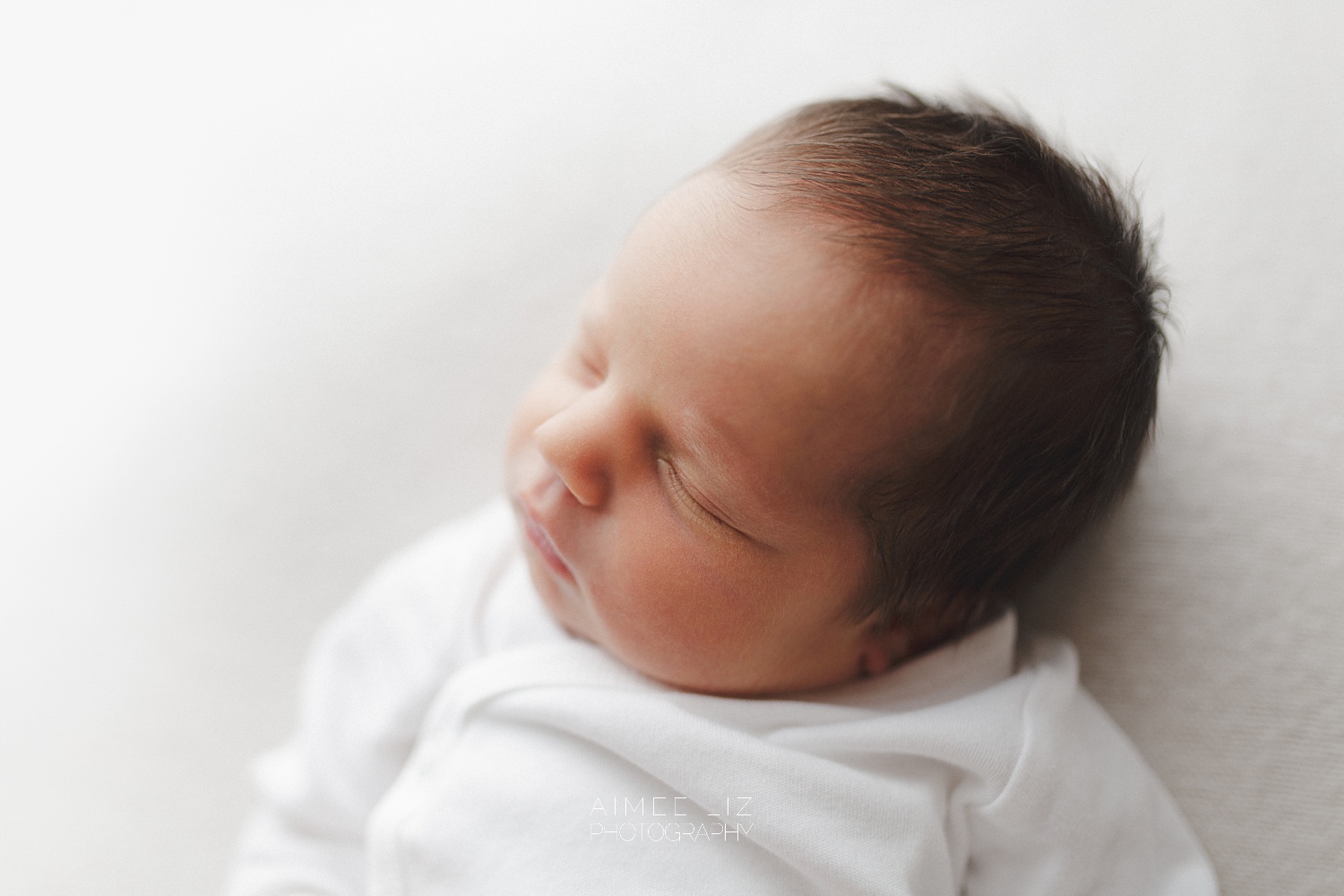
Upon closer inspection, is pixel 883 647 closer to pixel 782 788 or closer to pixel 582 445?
pixel 782 788

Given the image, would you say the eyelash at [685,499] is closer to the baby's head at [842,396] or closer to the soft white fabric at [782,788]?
the baby's head at [842,396]

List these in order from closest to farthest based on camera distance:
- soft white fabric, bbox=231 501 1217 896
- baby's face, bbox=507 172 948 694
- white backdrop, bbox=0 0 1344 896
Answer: baby's face, bbox=507 172 948 694, soft white fabric, bbox=231 501 1217 896, white backdrop, bbox=0 0 1344 896

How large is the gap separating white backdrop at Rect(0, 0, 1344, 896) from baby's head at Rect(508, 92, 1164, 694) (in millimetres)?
260

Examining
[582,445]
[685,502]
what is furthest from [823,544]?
[582,445]

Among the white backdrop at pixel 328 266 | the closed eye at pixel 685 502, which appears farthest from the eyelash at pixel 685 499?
the white backdrop at pixel 328 266

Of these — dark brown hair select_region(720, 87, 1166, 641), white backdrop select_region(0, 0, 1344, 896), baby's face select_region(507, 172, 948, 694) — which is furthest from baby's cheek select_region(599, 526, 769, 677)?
white backdrop select_region(0, 0, 1344, 896)

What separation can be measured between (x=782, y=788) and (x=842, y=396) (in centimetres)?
38

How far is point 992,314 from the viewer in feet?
2.72

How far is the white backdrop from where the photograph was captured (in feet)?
3.84

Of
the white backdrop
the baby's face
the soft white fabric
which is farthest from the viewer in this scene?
the white backdrop

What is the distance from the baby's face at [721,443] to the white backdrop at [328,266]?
34cm

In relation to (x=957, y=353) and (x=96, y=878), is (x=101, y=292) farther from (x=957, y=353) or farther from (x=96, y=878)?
(x=957, y=353)

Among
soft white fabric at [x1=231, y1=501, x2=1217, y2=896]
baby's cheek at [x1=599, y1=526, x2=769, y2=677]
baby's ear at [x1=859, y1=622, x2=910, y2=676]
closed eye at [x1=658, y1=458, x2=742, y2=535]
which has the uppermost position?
closed eye at [x1=658, y1=458, x2=742, y2=535]

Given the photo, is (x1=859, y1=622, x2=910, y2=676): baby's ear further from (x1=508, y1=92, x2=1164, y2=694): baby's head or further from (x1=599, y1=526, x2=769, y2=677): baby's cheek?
(x1=599, y1=526, x2=769, y2=677): baby's cheek
